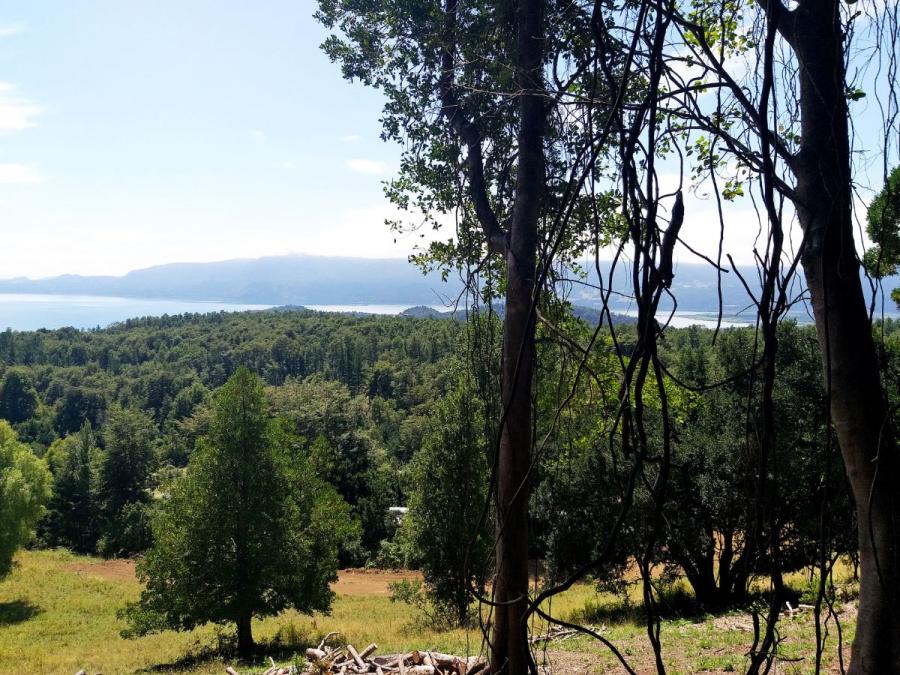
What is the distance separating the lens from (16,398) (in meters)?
77.8

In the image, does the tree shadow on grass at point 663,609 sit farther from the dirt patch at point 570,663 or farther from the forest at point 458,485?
the dirt patch at point 570,663

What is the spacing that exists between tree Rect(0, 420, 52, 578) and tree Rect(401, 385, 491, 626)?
59.5 feet

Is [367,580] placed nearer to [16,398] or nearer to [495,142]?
[495,142]

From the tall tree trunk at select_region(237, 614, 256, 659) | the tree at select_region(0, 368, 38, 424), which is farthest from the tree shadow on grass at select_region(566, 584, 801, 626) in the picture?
the tree at select_region(0, 368, 38, 424)

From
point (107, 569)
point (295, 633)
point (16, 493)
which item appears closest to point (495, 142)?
point (295, 633)

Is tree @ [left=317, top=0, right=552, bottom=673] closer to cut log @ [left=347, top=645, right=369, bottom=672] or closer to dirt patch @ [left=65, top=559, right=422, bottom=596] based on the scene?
cut log @ [left=347, top=645, right=369, bottom=672]

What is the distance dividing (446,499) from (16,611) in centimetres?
2048

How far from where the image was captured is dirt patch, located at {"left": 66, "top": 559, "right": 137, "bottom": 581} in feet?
107

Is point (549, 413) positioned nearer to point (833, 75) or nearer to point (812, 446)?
point (833, 75)

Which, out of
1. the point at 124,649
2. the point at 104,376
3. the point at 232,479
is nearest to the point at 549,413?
the point at 232,479

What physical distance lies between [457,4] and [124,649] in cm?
1816

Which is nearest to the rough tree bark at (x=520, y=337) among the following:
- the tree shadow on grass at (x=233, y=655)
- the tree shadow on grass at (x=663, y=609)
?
the tree shadow on grass at (x=663, y=609)

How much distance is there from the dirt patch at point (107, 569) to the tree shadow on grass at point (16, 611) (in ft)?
20.2

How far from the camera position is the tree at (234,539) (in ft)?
44.2
